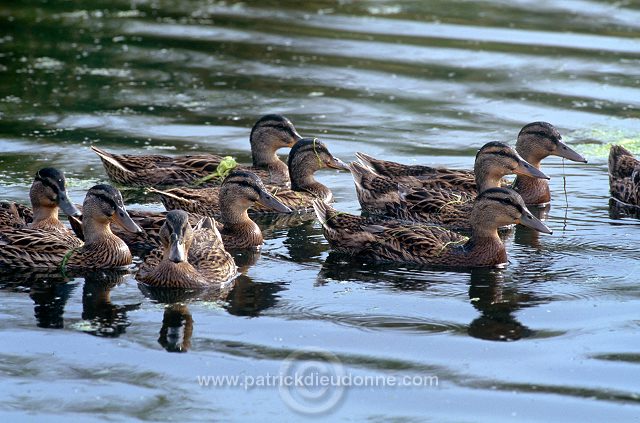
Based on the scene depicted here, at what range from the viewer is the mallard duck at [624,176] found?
12.4m

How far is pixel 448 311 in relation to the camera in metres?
9.27

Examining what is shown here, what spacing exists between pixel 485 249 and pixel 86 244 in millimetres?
3290

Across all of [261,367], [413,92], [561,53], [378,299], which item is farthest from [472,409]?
[561,53]

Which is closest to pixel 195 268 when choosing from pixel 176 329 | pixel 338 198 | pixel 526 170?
pixel 176 329

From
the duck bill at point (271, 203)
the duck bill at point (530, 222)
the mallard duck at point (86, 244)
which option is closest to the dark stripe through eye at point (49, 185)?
the mallard duck at point (86, 244)

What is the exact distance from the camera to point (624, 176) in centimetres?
1276

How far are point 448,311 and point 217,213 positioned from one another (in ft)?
12.2

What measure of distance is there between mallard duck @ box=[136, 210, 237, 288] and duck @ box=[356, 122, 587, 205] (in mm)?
2846

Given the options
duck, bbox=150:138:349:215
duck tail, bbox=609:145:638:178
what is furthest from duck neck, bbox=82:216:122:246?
duck tail, bbox=609:145:638:178

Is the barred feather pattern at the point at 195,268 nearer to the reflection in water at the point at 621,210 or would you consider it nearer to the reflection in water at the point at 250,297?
the reflection in water at the point at 250,297

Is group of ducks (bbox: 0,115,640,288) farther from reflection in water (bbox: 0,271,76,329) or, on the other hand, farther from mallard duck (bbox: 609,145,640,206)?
reflection in water (bbox: 0,271,76,329)

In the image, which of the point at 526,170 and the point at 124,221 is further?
the point at 526,170

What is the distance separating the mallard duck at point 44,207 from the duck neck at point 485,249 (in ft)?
11.2

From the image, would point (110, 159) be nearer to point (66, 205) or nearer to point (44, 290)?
point (66, 205)
